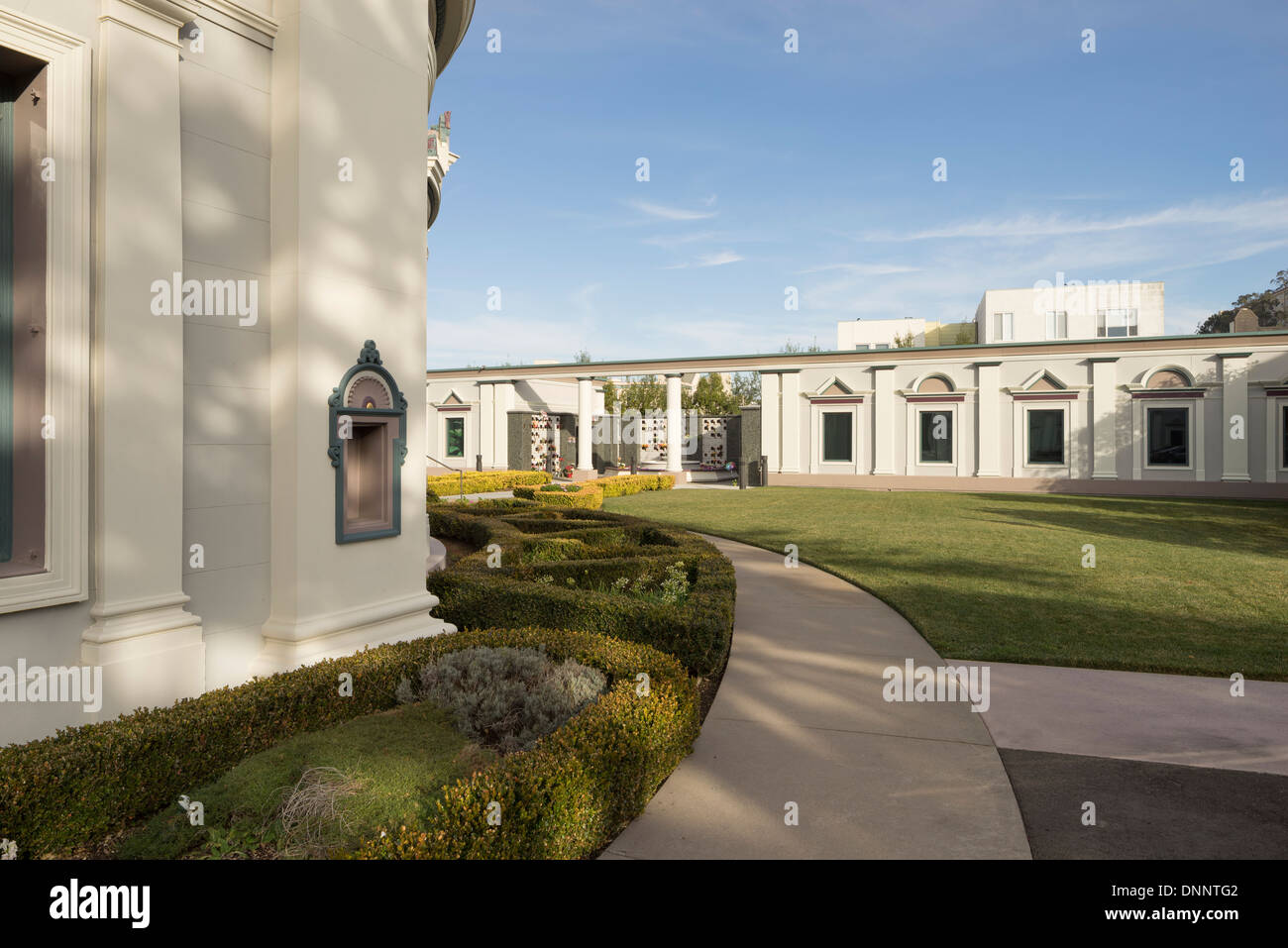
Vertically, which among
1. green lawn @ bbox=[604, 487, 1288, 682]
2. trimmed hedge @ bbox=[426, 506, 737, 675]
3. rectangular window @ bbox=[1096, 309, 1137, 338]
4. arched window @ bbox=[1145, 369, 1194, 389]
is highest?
rectangular window @ bbox=[1096, 309, 1137, 338]

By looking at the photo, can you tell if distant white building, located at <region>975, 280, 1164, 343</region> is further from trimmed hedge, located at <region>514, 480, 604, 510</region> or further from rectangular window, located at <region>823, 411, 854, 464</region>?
trimmed hedge, located at <region>514, 480, 604, 510</region>

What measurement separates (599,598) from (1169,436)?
2671cm

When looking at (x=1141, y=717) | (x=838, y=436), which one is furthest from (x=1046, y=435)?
(x=1141, y=717)

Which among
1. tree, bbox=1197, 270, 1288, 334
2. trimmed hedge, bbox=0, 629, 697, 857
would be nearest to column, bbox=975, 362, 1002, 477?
trimmed hedge, bbox=0, 629, 697, 857

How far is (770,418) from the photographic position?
31516mm

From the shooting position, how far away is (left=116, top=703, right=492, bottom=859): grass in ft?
10.4

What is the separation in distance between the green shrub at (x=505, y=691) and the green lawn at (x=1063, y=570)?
4.07m

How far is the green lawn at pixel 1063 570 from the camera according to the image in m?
7.20

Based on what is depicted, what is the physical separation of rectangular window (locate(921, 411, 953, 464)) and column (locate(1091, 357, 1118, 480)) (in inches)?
188

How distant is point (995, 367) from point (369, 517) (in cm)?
2722

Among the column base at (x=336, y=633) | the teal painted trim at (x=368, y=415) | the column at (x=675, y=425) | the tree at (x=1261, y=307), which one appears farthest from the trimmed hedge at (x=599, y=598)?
the tree at (x=1261, y=307)

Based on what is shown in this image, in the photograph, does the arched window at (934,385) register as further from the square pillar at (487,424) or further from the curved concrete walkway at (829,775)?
the curved concrete walkway at (829,775)
